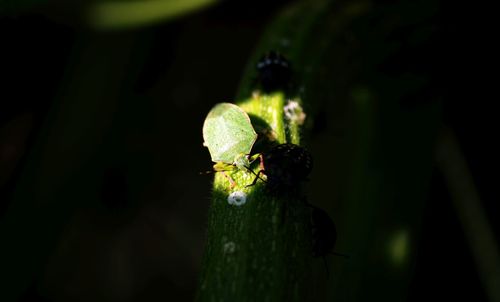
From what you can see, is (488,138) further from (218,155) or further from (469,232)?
(218,155)

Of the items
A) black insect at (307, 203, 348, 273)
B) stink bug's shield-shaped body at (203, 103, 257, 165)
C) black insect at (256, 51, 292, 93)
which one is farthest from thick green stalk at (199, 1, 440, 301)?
black insect at (307, 203, 348, 273)

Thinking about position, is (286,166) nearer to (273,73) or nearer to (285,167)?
(285,167)

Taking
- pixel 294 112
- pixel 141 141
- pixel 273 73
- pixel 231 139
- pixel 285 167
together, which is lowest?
pixel 285 167

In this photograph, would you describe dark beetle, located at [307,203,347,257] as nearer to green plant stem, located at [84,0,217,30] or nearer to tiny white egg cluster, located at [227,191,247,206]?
tiny white egg cluster, located at [227,191,247,206]

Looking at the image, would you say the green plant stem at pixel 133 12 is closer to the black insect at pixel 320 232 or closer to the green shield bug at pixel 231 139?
the green shield bug at pixel 231 139

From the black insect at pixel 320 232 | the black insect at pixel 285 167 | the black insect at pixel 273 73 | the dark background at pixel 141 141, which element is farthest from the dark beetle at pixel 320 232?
the dark background at pixel 141 141

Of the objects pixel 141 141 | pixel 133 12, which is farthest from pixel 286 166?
pixel 141 141
